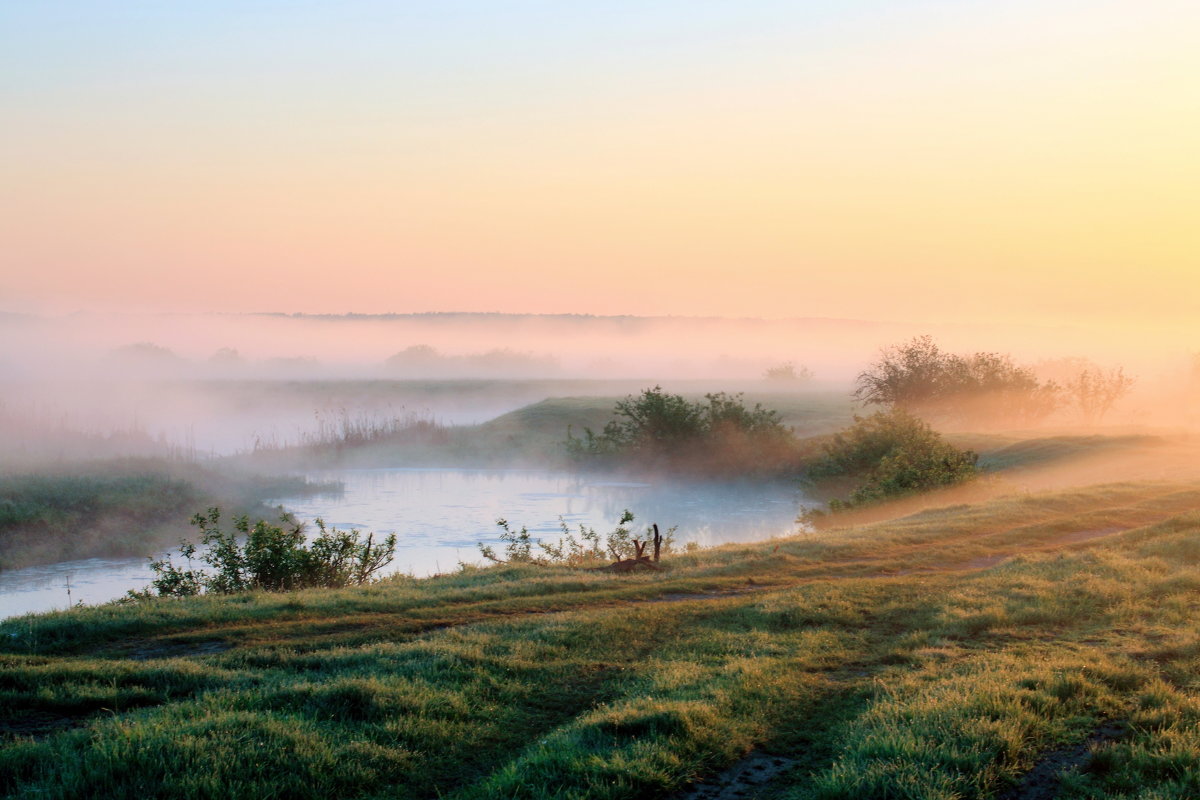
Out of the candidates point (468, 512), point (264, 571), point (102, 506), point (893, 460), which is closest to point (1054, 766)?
point (264, 571)

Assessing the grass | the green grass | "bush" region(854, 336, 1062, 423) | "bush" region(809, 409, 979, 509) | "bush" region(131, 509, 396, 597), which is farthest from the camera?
"bush" region(854, 336, 1062, 423)

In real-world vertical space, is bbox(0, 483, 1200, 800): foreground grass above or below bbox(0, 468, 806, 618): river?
above

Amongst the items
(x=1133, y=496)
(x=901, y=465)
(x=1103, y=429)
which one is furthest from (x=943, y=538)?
(x=1103, y=429)

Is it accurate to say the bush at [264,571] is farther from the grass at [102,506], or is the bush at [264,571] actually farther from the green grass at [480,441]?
the green grass at [480,441]

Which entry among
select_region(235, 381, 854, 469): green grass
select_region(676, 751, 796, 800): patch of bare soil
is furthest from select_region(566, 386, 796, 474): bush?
select_region(676, 751, 796, 800): patch of bare soil

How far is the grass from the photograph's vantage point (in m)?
28.6

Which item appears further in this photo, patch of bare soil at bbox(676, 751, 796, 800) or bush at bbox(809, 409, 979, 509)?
bush at bbox(809, 409, 979, 509)

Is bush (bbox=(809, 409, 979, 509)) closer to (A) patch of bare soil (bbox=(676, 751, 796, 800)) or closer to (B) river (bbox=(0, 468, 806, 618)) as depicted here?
(B) river (bbox=(0, 468, 806, 618))

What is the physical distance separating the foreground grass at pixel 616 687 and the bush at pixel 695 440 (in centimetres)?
3753

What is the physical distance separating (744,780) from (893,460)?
2785cm

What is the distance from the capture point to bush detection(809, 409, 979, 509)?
102 ft

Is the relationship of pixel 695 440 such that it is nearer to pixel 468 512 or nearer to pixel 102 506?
pixel 468 512

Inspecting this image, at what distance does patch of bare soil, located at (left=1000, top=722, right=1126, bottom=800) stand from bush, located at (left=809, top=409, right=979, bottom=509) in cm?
2491

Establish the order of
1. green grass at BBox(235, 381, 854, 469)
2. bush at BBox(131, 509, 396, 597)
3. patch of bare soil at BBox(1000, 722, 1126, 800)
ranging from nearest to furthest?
patch of bare soil at BBox(1000, 722, 1126, 800) < bush at BBox(131, 509, 396, 597) < green grass at BBox(235, 381, 854, 469)
